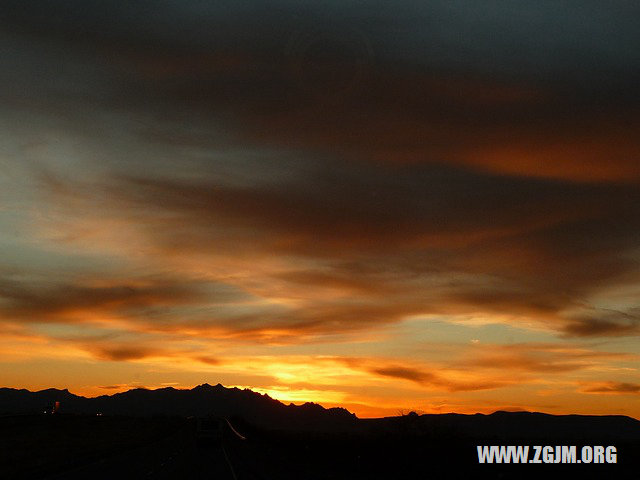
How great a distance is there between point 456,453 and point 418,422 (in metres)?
28.2

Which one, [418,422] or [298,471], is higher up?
[418,422]

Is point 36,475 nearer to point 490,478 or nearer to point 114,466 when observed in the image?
point 114,466

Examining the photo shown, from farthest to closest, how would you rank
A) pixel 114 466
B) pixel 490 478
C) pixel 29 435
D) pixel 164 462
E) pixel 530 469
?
pixel 29 435 < pixel 164 462 < pixel 114 466 < pixel 530 469 < pixel 490 478

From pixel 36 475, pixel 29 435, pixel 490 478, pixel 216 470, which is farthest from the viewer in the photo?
pixel 29 435

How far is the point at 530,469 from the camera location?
114 ft

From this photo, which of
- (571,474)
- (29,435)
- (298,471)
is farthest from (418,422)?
(29,435)

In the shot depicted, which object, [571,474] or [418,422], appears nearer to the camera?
[571,474]

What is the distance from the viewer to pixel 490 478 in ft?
103

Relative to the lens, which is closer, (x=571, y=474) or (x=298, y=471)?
(x=571, y=474)

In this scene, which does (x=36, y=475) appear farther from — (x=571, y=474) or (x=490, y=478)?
(x=571, y=474)

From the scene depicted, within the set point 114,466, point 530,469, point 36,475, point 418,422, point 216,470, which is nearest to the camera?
point 530,469

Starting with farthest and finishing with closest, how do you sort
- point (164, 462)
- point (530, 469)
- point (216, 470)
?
point (164, 462) < point (216, 470) < point (530, 469)

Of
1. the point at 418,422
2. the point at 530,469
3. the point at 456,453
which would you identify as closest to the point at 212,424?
the point at 418,422

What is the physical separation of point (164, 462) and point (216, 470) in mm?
8877
